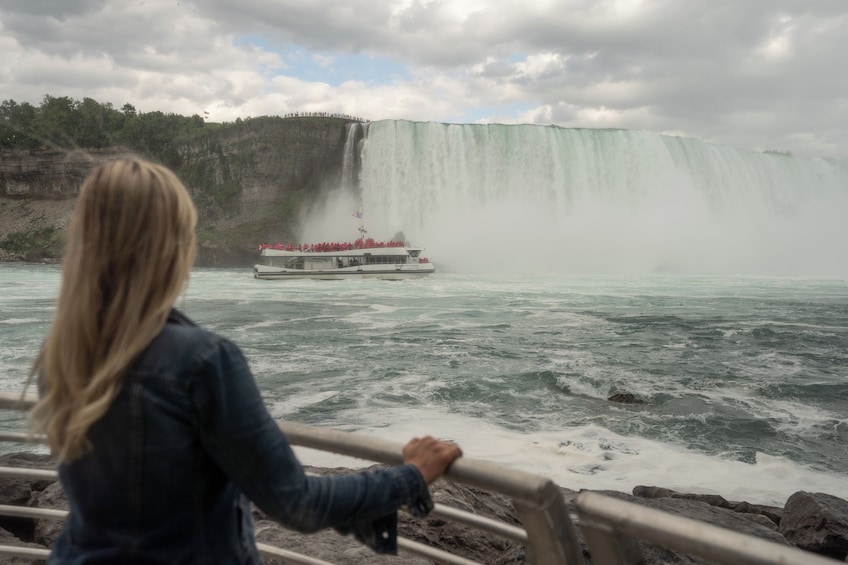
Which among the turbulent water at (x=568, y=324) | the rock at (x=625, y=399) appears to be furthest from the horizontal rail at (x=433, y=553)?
the rock at (x=625, y=399)

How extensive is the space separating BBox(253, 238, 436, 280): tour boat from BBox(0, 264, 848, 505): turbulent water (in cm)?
1517

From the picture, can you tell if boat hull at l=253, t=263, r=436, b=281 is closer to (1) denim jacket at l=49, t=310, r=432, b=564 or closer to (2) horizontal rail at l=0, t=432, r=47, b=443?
(2) horizontal rail at l=0, t=432, r=47, b=443

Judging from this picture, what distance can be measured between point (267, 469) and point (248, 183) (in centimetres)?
6813

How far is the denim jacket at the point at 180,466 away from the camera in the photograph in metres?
1.19

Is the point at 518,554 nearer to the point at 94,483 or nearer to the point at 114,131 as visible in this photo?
the point at 94,483

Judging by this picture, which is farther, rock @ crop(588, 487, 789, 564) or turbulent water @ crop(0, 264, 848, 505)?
turbulent water @ crop(0, 264, 848, 505)

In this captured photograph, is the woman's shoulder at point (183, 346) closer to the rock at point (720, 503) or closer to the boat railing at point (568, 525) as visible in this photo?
the boat railing at point (568, 525)

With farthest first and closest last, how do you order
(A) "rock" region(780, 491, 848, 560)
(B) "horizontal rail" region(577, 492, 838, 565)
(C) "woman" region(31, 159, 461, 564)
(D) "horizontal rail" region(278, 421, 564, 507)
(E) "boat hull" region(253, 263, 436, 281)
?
(E) "boat hull" region(253, 263, 436, 281) → (A) "rock" region(780, 491, 848, 560) → (D) "horizontal rail" region(278, 421, 564, 507) → (C) "woman" region(31, 159, 461, 564) → (B) "horizontal rail" region(577, 492, 838, 565)

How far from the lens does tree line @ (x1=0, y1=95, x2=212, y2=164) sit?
73.9 m

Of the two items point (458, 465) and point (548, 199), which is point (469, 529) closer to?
point (458, 465)

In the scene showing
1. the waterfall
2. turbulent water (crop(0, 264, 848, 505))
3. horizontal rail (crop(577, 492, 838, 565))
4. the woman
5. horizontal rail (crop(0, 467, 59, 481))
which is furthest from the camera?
the waterfall

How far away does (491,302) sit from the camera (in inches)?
1024

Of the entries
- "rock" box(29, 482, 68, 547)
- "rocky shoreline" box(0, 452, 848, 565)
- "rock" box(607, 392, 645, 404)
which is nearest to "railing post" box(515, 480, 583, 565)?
"rocky shoreline" box(0, 452, 848, 565)

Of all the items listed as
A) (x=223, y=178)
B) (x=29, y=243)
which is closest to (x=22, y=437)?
(x=223, y=178)
